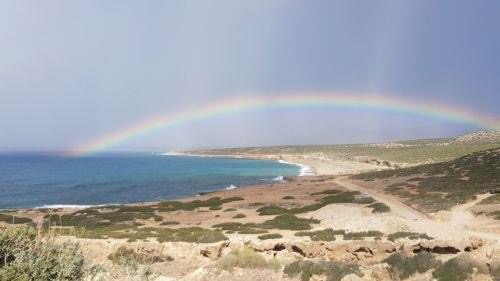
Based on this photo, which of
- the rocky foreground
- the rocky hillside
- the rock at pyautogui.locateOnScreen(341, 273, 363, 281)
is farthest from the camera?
the rocky hillside

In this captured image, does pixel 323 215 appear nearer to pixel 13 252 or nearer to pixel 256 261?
pixel 256 261

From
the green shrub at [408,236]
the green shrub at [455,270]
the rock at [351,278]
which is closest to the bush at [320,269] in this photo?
the rock at [351,278]

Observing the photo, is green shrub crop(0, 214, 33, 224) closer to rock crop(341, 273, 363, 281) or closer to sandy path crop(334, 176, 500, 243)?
sandy path crop(334, 176, 500, 243)

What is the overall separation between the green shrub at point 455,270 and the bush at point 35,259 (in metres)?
14.6

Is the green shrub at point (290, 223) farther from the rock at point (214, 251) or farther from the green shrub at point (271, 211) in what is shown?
the rock at point (214, 251)

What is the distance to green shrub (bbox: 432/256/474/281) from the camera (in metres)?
18.8

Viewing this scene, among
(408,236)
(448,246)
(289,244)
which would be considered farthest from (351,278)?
(408,236)

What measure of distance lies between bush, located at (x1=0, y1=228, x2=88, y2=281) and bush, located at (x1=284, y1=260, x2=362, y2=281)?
1036 cm

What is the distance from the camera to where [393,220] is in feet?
107

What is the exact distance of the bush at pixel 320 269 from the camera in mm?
19656

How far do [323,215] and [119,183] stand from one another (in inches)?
3142

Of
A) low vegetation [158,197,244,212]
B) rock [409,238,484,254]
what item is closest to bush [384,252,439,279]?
rock [409,238,484,254]

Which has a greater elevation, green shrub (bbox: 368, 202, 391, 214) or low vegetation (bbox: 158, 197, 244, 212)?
green shrub (bbox: 368, 202, 391, 214)

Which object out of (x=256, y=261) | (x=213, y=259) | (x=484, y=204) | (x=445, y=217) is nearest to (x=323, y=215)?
(x=445, y=217)
